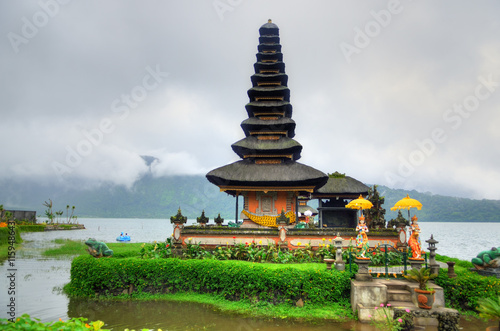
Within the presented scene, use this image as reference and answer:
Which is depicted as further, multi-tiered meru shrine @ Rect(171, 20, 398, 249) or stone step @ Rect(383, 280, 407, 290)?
multi-tiered meru shrine @ Rect(171, 20, 398, 249)

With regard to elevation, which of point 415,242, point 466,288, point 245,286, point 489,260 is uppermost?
point 415,242

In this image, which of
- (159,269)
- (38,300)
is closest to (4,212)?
(38,300)

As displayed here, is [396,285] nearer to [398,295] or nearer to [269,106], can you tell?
[398,295]

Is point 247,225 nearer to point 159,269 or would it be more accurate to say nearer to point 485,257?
point 159,269

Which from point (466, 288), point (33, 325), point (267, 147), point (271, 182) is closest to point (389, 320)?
point (466, 288)

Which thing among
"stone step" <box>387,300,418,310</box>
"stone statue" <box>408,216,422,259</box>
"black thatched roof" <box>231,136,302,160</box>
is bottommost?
"stone step" <box>387,300,418,310</box>

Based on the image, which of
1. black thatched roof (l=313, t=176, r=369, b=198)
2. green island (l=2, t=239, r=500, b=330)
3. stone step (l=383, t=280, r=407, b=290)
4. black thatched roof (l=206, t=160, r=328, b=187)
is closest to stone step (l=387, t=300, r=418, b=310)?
stone step (l=383, t=280, r=407, b=290)

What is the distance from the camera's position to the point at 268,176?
2023 cm

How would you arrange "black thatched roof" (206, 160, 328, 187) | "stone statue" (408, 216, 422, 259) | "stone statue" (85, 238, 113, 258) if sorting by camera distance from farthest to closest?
"black thatched roof" (206, 160, 328, 187) → "stone statue" (85, 238, 113, 258) → "stone statue" (408, 216, 422, 259)

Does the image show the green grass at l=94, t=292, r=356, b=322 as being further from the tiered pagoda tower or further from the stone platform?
the tiered pagoda tower

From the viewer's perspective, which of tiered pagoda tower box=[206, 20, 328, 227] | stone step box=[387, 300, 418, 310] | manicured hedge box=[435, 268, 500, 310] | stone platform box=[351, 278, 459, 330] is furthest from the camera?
tiered pagoda tower box=[206, 20, 328, 227]

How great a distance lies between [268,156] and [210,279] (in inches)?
450

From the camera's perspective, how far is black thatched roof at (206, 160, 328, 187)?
771 inches

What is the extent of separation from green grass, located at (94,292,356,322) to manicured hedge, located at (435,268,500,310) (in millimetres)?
3784
